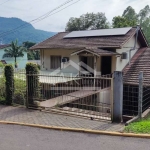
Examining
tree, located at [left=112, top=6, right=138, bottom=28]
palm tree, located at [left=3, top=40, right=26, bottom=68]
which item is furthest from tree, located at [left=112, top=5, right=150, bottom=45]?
palm tree, located at [left=3, top=40, right=26, bottom=68]

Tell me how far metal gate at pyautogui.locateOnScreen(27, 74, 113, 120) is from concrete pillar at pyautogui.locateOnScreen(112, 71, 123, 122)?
0.47ft

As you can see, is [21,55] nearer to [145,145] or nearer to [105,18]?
[105,18]

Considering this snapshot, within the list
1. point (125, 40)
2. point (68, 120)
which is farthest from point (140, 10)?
point (68, 120)

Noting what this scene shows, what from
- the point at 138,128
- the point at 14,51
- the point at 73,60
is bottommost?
the point at 138,128

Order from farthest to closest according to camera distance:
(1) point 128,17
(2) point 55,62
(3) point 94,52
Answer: (1) point 128,17 < (2) point 55,62 < (3) point 94,52

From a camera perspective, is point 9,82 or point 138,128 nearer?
point 138,128

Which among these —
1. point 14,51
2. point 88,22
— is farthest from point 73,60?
point 88,22

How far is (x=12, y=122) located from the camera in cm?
697

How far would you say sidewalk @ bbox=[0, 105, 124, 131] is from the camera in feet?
21.2

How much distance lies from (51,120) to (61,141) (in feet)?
6.04

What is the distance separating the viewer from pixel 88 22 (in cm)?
5116

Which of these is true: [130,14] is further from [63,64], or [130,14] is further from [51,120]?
[51,120]

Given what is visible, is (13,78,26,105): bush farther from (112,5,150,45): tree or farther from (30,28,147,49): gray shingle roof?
(112,5,150,45): tree

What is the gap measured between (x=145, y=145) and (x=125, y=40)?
40.6ft
